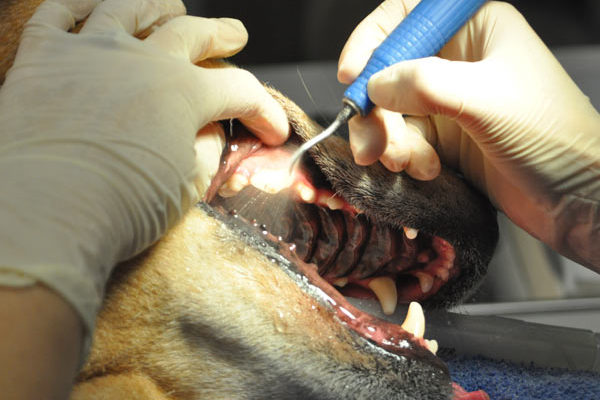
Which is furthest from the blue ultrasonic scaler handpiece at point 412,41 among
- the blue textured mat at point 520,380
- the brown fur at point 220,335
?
the blue textured mat at point 520,380

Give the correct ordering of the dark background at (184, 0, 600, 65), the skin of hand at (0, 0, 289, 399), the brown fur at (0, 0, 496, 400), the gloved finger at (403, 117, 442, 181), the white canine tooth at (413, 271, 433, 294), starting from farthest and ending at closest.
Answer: the dark background at (184, 0, 600, 65)
the white canine tooth at (413, 271, 433, 294)
the gloved finger at (403, 117, 442, 181)
the brown fur at (0, 0, 496, 400)
the skin of hand at (0, 0, 289, 399)

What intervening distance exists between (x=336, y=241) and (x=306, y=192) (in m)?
0.18

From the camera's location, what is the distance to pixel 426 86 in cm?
98

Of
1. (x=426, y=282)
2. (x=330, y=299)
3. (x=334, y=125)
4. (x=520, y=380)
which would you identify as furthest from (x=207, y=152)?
(x=520, y=380)

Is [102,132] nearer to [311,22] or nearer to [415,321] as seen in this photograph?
[415,321]

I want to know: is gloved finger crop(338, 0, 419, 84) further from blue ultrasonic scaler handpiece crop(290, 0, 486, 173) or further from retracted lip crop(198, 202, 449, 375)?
retracted lip crop(198, 202, 449, 375)

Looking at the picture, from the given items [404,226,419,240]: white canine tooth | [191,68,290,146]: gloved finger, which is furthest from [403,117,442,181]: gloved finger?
[191,68,290,146]: gloved finger

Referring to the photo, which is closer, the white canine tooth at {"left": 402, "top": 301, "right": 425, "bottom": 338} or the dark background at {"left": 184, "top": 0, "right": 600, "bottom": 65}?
the white canine tooth at {"left": 402, "top": 301, "right": 425, "bottom": 338}

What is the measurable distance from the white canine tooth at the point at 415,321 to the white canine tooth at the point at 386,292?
0.22 feet

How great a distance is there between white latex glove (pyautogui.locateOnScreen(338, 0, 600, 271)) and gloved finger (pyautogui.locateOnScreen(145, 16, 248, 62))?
9.1 inches

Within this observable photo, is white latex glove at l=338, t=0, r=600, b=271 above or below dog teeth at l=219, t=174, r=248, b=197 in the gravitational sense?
above

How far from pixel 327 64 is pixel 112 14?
87 centimetres

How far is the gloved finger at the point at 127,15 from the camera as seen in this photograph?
3.15ft

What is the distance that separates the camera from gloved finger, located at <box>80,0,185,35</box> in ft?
3.15
